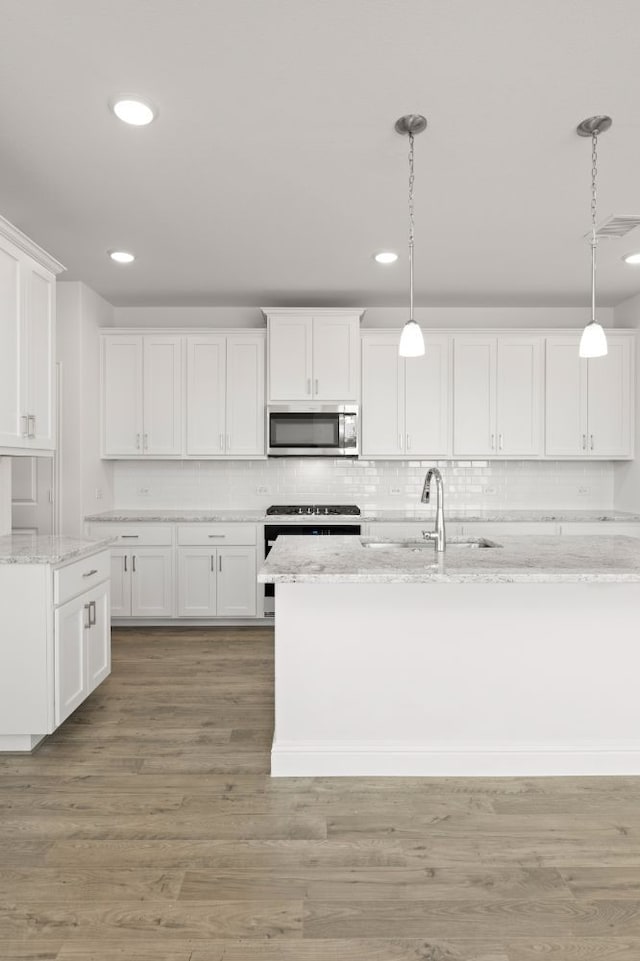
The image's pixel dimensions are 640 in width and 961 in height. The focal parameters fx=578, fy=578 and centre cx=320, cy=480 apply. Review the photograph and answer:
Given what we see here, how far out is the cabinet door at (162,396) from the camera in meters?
4.83

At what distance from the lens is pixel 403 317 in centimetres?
518

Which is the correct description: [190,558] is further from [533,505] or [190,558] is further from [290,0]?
[290,0]

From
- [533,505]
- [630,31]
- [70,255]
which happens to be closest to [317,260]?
[70,255]

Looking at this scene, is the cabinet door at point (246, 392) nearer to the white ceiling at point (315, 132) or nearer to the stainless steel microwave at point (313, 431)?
the stainless steel microwave at point (313, 431)

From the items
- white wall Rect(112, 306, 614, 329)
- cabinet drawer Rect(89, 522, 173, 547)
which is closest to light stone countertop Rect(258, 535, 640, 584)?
cabinet drawer Rect(89, 522, 173, 547)

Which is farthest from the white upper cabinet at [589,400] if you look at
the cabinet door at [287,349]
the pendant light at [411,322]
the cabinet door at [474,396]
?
the pendant light at [411,322]

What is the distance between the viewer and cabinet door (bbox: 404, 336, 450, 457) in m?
4.84

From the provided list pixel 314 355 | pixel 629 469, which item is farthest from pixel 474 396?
pixel 629 469

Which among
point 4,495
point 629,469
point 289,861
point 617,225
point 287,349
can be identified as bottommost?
point 289,861

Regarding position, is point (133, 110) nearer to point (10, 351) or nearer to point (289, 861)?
point (10, 351)

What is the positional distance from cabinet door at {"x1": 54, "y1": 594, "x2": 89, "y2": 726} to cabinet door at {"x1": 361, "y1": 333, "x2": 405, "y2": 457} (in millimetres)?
2684

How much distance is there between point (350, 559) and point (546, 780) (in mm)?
1227

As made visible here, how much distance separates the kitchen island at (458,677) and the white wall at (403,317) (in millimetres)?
3243

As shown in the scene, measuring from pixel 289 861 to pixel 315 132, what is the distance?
9.00ft
